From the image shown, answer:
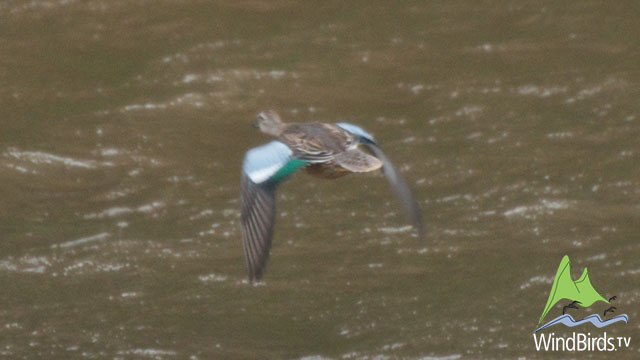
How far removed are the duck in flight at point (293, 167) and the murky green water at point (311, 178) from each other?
40.5 inches

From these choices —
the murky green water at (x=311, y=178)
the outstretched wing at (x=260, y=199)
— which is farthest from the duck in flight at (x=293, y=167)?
the murky green water at (x=311, y=178)

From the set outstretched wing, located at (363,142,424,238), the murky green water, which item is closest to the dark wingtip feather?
outstretched wing, located at (363,142,424,238)

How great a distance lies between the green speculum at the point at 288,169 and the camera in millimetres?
5582

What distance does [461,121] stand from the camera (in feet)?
27.3

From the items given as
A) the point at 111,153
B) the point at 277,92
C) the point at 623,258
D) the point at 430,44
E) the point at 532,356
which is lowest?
the point at 532,356

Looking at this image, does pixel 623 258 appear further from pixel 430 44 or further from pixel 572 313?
pixel 430 44

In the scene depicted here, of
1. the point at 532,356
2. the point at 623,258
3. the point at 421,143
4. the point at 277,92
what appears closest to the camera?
the point at 532,356

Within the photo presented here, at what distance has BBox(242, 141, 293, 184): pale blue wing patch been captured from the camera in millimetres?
5550

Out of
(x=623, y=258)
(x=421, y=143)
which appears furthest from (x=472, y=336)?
(x=421, y=143)

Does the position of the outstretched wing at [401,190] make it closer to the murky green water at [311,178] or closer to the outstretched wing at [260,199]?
the outstretched wing at [260,199]

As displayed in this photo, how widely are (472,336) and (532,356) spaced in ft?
1.13

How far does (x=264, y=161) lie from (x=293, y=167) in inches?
6.3

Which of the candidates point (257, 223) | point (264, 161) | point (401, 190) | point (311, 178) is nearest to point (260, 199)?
point (257, 223)

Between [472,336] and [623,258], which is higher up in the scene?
[623,258]
